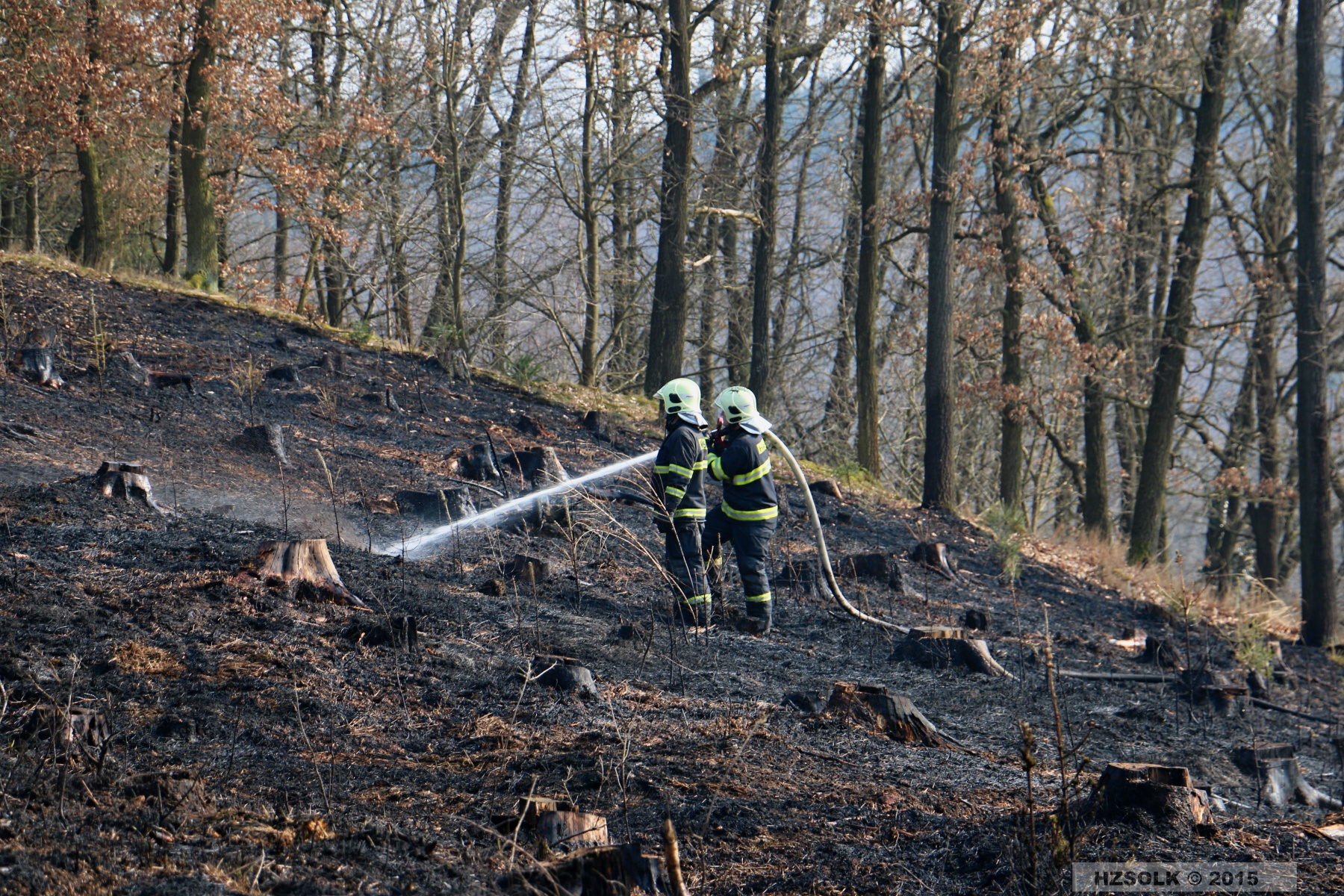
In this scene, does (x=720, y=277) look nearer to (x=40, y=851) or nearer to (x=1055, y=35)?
(x=1055, y=35)

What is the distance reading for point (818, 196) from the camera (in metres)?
27.4

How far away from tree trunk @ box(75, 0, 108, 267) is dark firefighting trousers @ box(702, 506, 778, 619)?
1252 centimetres

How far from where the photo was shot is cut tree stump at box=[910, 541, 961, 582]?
10672 mm

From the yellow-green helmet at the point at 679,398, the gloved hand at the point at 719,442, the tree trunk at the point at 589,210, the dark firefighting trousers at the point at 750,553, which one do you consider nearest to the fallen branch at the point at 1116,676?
the dark firefighting trousers at the point at 750,553

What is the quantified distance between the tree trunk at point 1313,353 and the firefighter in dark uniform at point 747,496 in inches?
373

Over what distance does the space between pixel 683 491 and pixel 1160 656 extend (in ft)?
14.4

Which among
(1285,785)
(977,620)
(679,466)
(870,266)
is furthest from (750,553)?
(870,266)

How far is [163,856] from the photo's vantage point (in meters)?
2.55

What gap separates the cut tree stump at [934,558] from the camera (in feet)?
35.0

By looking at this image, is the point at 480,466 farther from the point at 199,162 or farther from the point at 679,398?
the point at 199,162

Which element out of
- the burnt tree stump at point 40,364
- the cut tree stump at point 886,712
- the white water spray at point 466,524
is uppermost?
the burnt tree stump at point 40,364

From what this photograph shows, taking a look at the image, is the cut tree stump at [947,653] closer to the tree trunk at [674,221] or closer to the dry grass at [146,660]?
the dry grass at [146,660]

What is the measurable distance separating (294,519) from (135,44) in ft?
39.9

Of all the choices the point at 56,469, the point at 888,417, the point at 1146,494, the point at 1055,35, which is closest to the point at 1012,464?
the point at 1146,494
